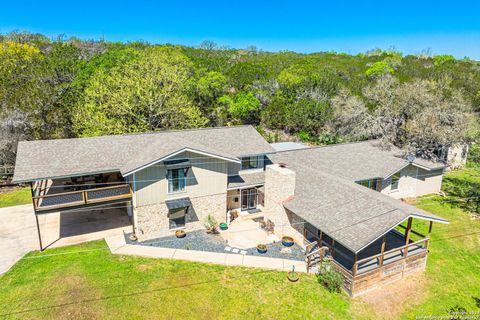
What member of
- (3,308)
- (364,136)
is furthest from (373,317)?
(364,136)

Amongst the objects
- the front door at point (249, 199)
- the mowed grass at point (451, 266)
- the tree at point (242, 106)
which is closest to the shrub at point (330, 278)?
the mowed grass at point (451, 266)

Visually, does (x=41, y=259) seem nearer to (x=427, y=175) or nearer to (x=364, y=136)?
(x=427, y=175)

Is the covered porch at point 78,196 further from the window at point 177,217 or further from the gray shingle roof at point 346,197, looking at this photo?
the gray shingle roof at point 346,197

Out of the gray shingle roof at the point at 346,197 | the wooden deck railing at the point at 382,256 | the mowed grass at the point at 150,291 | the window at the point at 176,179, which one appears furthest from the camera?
the window at the point at 176,179

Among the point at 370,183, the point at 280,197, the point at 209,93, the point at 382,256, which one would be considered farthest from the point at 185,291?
the point at 209,93

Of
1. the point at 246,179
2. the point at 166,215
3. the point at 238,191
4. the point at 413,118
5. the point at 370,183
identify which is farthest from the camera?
the point at 413,118

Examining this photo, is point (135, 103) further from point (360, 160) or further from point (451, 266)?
point (451, 266)
